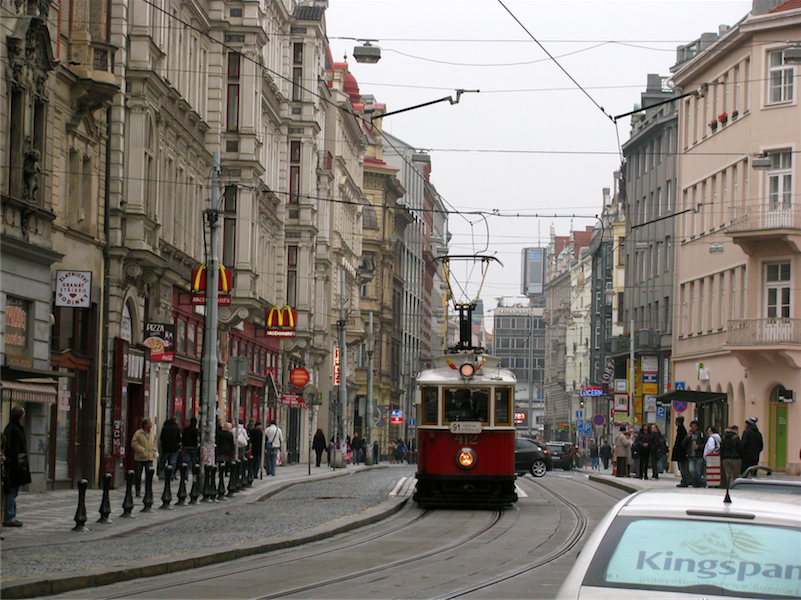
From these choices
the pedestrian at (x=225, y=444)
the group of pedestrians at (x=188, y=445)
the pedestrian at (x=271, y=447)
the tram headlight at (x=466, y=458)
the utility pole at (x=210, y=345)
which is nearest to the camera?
the group of pedestrians at (x=188, y=445)

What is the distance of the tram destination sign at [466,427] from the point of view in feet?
80.2

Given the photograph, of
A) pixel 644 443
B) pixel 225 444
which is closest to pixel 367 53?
pixel 225 444

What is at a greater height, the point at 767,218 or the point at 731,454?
the point at 767,218

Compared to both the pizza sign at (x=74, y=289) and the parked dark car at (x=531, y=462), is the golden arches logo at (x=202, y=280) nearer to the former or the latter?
the pizza sign at (x=74, y=289)

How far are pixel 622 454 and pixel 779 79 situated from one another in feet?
52.7

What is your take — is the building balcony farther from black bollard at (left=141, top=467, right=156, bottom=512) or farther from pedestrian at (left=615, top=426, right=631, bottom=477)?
black bollard at (left=141, top=467, right=156, bottom=512)

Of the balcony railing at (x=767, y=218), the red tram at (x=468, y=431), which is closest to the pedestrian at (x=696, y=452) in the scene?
the red tram at (x=468, y=431)

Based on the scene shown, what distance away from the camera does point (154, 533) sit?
18.3m

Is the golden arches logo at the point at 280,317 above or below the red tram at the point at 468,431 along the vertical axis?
above

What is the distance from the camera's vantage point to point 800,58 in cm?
3269

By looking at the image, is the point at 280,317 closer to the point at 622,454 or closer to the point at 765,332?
the point at 622,454

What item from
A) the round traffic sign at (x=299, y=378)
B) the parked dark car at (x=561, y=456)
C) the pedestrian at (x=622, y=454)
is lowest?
the parked dark car at (x=561, y=456)

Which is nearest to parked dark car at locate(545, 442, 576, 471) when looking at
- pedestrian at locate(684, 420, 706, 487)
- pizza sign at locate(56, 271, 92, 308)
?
pedestrian at locate(684, 420, 706, 487)

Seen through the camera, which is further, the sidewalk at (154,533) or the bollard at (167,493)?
the bollard at (167,493)
